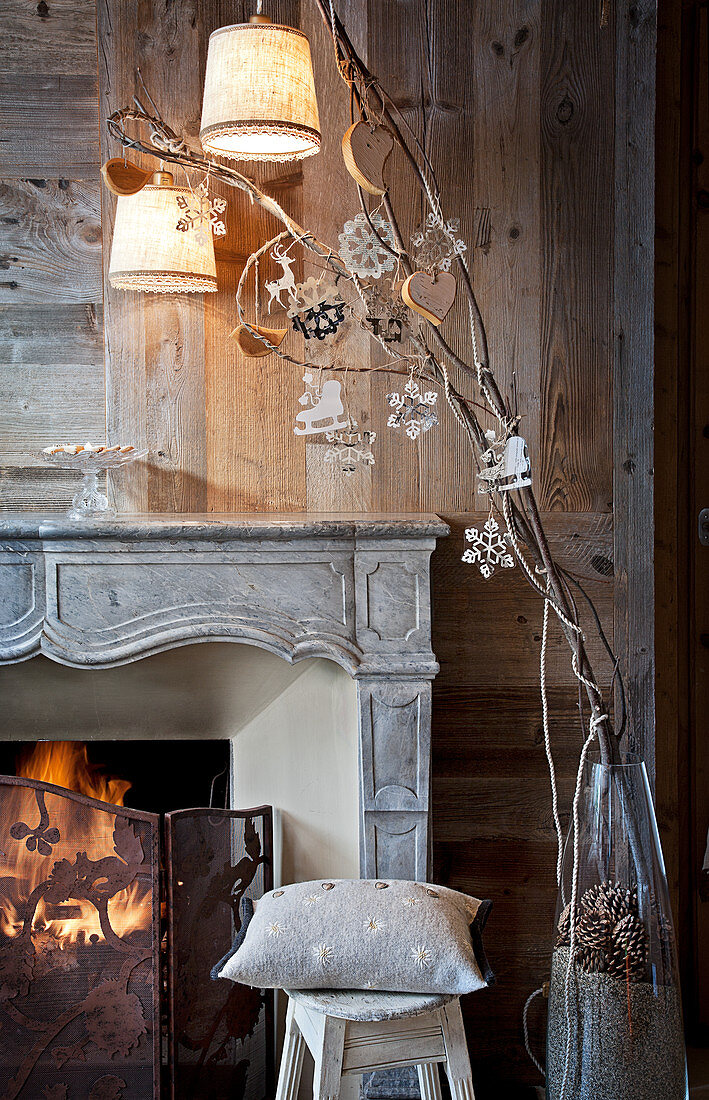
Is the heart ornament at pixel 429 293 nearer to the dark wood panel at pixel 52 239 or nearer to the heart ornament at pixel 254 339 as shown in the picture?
the heart ornament at pixel 254 339

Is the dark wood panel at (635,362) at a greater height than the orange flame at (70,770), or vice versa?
the dark wood panel at (635,362)

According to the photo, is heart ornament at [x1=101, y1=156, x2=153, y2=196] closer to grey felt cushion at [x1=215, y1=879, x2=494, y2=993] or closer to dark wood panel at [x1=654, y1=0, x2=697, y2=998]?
dark wood panel at [x1=654, y1=0, x2=697, y2=998]

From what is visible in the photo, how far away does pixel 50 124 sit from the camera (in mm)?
1808

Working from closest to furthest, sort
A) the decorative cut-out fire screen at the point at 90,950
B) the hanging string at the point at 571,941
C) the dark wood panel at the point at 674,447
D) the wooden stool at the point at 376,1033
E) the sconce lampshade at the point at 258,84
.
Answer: the wooden stool at the point at 376,1033 → the hanging string at the point at 571,941 → the sconce lampshade at the point at 258,84 → the decorative cut-out fire screen at the point at 90,950 → the dark wood panel at the point at 674,447

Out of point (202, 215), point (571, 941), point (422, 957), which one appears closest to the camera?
point (422, 957)

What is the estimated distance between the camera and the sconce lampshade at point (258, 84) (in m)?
1.53

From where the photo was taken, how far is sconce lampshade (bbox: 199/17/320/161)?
1525 millimetres

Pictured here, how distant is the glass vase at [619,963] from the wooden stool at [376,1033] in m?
0.18

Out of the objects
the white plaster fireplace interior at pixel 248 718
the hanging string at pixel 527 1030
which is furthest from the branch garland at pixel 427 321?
the hanging string at pixel 527 1030

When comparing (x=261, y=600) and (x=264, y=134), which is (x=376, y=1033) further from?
(x=264, y=134)

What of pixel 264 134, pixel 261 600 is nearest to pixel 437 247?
pixel 264 134

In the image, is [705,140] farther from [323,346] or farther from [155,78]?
[155,78]

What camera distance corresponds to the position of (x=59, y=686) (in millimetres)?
1824

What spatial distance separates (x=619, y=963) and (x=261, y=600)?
0.78 meters
